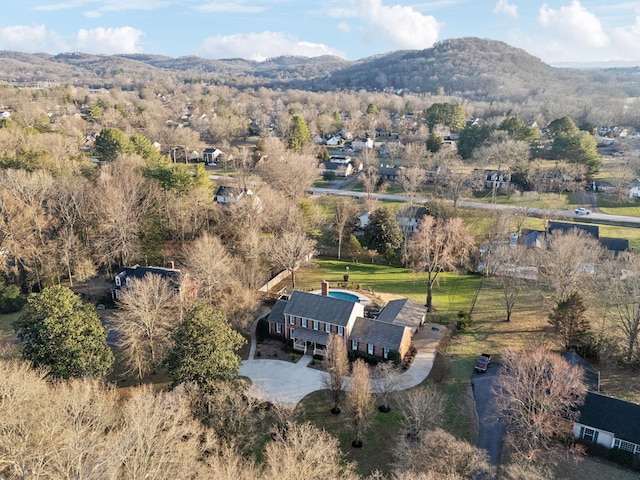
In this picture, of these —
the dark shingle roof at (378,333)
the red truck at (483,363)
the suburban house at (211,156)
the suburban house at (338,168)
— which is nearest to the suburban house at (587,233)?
the red truck at (483,363)

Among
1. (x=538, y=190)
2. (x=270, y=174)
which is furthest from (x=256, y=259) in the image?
(x=538, y=190)

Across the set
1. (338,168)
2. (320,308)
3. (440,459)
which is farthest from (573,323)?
(338,168)

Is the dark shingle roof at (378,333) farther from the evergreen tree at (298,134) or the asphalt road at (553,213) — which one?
the evergreen tree at (298,134)

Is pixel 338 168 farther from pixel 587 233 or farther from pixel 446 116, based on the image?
pixel 587 233

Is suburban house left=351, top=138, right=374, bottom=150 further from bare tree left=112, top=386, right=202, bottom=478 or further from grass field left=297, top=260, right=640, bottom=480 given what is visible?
bare tree left=112, top=386, right=202, bottom=478

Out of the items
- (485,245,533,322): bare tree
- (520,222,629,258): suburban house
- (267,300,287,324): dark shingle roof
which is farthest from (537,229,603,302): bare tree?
(267,300,287,324): dark shingle roof

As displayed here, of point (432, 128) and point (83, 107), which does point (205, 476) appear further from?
point (83, 107)
